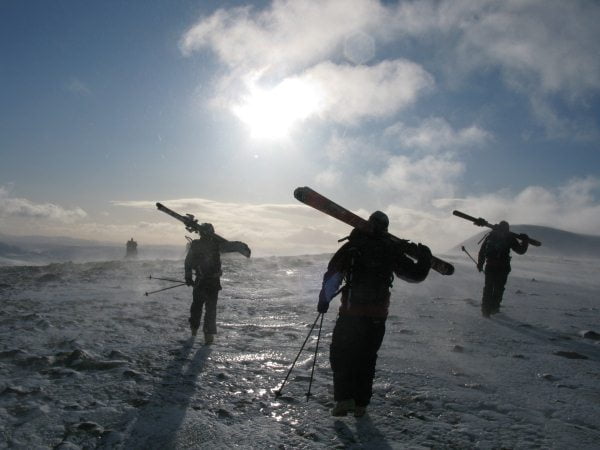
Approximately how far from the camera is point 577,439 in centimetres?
405

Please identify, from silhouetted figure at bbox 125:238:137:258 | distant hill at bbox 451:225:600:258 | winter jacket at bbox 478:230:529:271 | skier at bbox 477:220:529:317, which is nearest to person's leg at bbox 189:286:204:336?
skier at bbox 477:220:529:317

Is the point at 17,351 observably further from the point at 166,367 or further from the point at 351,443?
the point at 351,443

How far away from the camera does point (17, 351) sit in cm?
616

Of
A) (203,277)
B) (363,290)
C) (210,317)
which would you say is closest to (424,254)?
(363,290)

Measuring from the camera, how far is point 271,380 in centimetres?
560

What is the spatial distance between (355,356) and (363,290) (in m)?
0.81

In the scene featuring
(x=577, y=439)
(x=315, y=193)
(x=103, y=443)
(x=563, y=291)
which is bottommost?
(x=103, y=443)

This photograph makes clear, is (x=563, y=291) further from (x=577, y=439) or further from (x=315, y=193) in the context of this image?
(x=315, y=193)

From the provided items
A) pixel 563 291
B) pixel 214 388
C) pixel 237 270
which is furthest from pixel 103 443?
pixel 563 291

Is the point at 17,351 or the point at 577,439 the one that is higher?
the point at 577,439

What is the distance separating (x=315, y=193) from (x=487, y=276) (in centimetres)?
782

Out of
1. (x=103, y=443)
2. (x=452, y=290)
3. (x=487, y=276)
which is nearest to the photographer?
(x=103, y=443)

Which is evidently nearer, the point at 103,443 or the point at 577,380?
the point at 103,443

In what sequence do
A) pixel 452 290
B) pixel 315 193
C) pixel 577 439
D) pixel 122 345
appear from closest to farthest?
pixel 577 439, pixel 315 193, pixel 122 345, pixel 452 290
